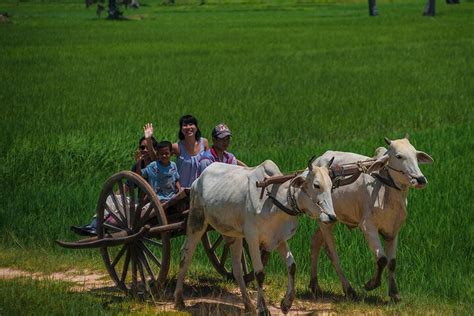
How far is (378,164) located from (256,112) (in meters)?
11.5

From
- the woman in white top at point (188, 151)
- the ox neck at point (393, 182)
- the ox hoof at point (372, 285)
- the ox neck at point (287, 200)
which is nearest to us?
the ox neck at point (287, 200)

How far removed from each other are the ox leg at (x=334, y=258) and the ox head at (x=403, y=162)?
0.62 m

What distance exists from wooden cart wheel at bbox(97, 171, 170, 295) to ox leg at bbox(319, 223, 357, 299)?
114 cm

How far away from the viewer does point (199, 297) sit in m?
7.72

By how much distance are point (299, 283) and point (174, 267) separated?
50.1 inches

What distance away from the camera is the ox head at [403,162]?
684cm

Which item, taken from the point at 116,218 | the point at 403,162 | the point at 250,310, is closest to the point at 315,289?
the point at 250,310

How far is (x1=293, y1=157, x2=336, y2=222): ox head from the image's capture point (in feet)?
20.6

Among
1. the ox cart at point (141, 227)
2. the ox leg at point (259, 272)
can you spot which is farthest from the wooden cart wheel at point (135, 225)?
the ox leg at point (259, 272)

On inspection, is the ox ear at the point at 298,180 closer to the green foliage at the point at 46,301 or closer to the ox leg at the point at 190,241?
the ox leg at the point at 190,241

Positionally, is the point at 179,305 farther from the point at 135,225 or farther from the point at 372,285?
the point at 372,285

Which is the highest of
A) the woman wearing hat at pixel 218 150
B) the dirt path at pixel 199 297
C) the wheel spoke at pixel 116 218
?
the woman wearing hat at pixel 218 150

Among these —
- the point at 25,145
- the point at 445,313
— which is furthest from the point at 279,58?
the point at 445,313

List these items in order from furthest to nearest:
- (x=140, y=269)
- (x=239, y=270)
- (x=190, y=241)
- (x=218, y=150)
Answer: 1. (x=218, y=150)
2. (x=140, y=269)
3. (x=190, y=241)
4. (x=239, y=270)
